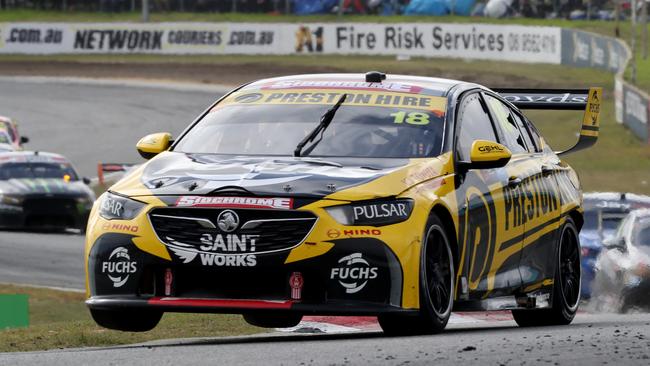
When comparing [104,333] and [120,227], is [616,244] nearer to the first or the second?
[104,333]

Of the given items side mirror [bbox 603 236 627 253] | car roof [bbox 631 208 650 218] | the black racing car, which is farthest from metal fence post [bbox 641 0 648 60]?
side mirror [bbox 603 236 627 253]

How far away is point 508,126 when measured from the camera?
35.1ft

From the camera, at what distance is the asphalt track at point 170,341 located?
7.24 m

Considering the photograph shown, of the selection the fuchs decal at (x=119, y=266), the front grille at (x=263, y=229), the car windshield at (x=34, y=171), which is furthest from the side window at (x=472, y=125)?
the car windshield at (x=34, y=171)

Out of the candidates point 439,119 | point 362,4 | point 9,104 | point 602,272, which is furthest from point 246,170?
point 362,4

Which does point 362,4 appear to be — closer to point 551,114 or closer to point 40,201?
point 551,114

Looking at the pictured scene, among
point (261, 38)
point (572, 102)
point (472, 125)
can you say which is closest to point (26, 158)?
point (572, 102)

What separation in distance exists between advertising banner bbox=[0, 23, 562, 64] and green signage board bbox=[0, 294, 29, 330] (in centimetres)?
4559

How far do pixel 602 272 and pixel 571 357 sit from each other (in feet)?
29.3

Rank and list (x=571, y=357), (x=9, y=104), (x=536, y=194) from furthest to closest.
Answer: (x=9, y=104)
(x=536, y=194)
(x=571, y=357)

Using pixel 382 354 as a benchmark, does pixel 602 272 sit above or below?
below

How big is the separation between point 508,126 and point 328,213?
274cm

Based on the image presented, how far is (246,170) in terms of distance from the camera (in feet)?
28.5

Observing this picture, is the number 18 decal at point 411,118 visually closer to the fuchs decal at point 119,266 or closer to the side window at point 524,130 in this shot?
the side window at point 524,130
